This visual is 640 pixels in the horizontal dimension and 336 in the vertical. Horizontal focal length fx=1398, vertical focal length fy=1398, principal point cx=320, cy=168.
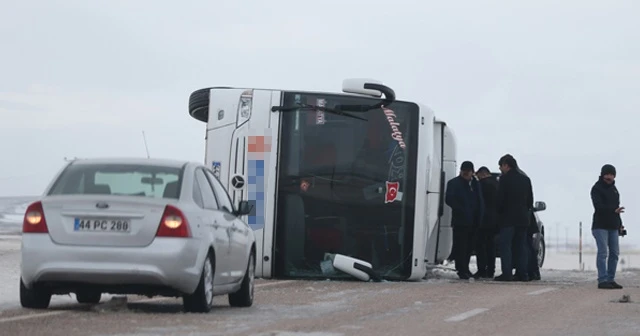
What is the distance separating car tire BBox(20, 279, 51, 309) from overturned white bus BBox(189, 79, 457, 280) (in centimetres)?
747

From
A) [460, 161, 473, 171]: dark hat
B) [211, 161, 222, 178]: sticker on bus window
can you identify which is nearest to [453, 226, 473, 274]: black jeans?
[460, 161, 473, 171]: dark hat

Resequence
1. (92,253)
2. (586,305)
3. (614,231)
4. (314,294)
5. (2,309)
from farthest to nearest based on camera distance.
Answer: (614,231) → (314,294) → (586,305) → (2,309) → (92,253)

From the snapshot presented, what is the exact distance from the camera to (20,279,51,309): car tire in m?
12.2

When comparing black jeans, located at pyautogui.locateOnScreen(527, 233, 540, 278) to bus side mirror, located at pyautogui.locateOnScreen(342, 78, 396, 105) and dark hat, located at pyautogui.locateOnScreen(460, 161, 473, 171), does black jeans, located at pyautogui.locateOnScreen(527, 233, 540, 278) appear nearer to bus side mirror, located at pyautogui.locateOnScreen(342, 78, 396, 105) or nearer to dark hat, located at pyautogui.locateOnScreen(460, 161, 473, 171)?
dark hat, located at pyautogui.locateOnScreen(460, 161, 473, 171)

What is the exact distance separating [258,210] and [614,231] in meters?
5.01

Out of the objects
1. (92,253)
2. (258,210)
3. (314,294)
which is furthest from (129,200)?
(258,210)

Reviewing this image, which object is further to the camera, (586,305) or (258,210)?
(258,210)

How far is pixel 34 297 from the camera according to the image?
12281mm

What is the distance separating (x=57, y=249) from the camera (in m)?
11.6

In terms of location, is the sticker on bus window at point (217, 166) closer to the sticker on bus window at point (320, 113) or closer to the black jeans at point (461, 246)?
the sticker on bus window at point (320, 113)

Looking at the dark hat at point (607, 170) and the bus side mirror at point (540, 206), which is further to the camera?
the bus side mirror at point (540, 206)

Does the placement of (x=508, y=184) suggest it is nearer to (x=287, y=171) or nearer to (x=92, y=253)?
(x=287, y=171)

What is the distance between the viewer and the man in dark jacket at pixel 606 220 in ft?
63.7

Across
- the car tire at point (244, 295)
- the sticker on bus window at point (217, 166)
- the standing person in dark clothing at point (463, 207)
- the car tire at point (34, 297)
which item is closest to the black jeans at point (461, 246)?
the standing person in dark clothing at point (463, 207)
